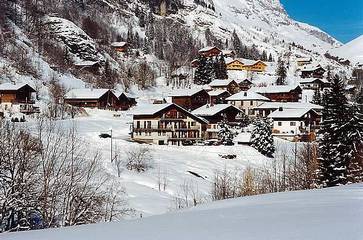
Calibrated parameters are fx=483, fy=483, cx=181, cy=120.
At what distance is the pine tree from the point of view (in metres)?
18.8

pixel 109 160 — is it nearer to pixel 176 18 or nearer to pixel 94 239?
pixel 94 239

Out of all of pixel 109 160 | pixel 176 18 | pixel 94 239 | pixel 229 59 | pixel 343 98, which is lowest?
pixel 109 160

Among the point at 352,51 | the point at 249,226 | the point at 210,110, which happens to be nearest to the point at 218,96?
the point at 210,110

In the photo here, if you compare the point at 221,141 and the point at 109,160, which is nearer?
the point at 109,160

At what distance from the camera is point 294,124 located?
4606 cm

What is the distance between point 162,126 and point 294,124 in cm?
1372

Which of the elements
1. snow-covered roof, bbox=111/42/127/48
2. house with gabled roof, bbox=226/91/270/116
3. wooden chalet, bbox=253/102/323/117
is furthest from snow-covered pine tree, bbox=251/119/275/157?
snow-covered roof, bbox=111/42/127/48

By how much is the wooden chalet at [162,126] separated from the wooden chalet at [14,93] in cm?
1114

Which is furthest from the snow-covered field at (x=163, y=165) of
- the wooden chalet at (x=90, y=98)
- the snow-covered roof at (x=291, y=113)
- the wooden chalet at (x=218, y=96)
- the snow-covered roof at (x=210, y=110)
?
the wooden chalet at (x=218, y=96)

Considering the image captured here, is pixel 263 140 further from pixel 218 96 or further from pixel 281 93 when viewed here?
pixel 281 93

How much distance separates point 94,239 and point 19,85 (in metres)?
42.1

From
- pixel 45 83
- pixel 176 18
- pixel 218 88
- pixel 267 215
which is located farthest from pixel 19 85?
pixel 176 18

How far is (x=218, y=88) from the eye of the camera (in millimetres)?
62500

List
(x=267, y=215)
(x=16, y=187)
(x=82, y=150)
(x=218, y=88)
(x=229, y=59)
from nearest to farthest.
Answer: (x=267, y=215) → (x=16, y=187) → (x=82, y=150) → (x=218, y=88) → (x=229, y=59)
